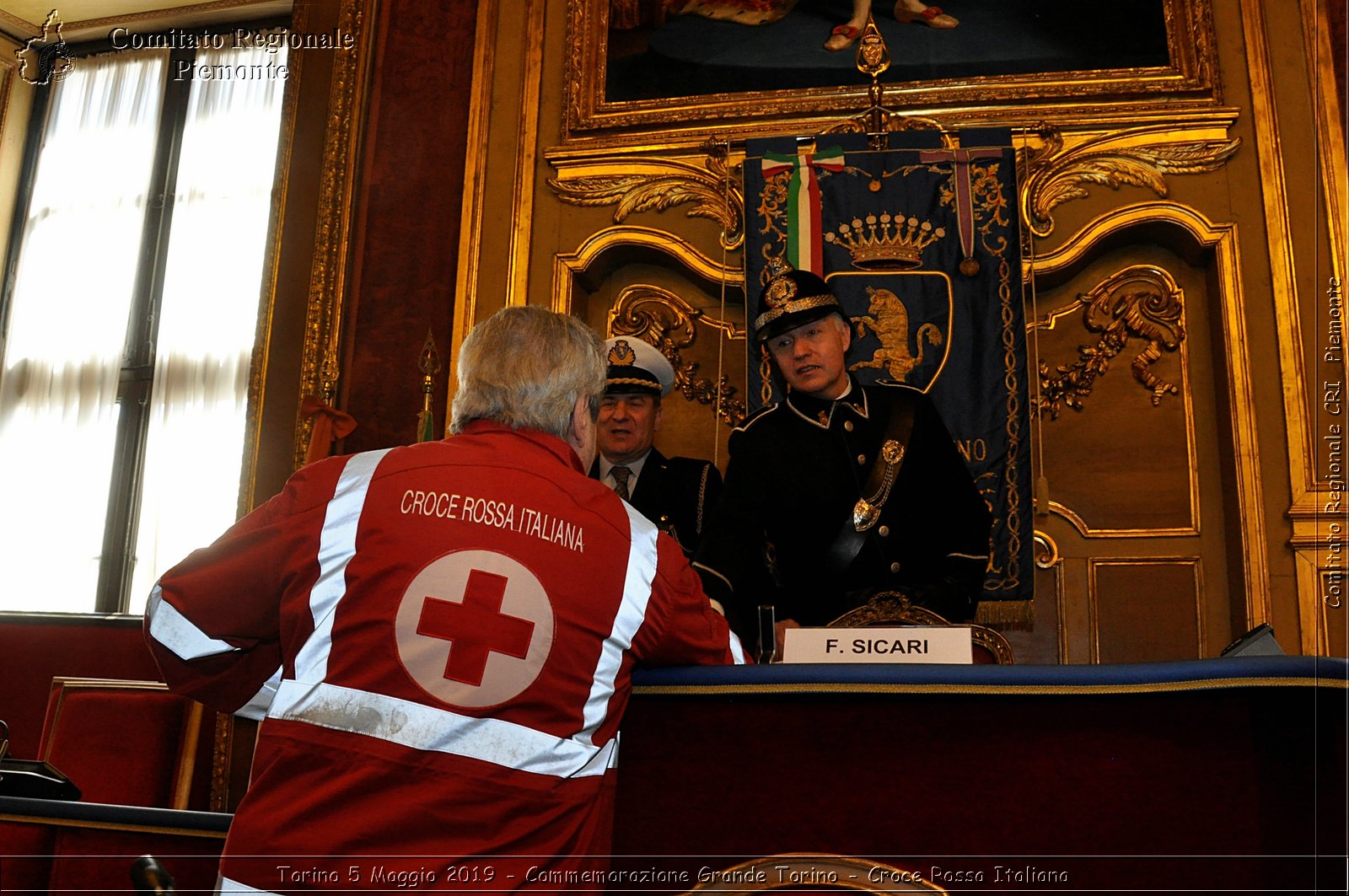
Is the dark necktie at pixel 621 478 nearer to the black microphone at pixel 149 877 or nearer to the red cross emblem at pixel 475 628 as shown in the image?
the red cross emblem at pixel 475 628

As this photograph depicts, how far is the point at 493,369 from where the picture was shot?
202 centimetres

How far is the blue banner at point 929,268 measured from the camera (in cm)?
441

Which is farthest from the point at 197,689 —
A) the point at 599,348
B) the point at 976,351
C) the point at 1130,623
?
the point at 1130,623

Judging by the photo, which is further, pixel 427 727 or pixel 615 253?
pixel 615 253

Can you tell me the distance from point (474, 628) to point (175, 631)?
0.48 metres

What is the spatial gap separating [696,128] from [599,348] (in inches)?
128

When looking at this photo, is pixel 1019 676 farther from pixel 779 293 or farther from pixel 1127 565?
pixel 1127 565

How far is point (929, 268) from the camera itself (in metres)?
4.59

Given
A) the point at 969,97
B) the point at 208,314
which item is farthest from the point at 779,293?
the point at 208,314

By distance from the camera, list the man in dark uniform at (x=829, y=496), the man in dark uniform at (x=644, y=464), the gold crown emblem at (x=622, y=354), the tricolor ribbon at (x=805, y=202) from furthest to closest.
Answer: the tricolor ribbon at (x=805, y=202), the gold crown emblem at (x=622, y=354), the man in dark uniform at (x=644, y=464), the man in dark uniform at (x=829, y=496)

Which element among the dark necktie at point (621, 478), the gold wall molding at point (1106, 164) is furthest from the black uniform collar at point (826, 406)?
the gold wall molding at point (1106, 164)

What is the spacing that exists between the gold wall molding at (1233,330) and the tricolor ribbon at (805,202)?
2.93ft

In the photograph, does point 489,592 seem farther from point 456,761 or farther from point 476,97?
point 476,97

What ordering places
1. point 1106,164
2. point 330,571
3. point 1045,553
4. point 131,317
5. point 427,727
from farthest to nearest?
point 131,317 < point 1106,164 < point 1045,553 < point 330,571 < point 427,727
